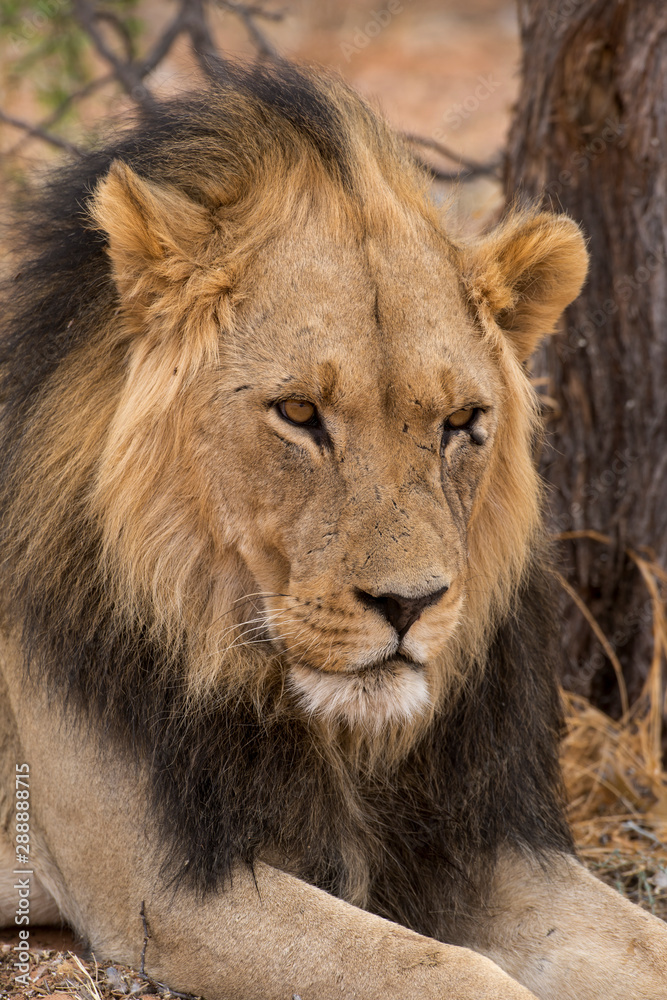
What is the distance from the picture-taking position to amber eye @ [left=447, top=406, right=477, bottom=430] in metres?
2.49

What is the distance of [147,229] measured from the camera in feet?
7.64

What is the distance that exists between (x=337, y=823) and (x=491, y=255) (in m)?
1.44

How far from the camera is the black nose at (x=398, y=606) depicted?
220cm

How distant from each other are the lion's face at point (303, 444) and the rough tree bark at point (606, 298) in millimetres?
1711

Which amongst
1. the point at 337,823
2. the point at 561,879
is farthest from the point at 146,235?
the point at 561,879

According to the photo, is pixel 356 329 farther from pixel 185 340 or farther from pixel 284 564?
pixel 284 564

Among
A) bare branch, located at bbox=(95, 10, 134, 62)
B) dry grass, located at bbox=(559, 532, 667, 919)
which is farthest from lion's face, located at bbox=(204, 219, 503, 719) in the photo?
bare branch, located at bbox=(95, 10, 134, 62)

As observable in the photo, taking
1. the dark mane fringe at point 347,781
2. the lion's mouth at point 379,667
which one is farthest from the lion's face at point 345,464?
the dark mane fringe at point 347,781

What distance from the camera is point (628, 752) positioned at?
13.4 feet

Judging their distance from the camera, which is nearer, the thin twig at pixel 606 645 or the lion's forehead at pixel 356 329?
the lion's forehead at pixel 356 329

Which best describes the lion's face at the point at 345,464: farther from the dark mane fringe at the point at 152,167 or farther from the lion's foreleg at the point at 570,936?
the lion's foreleg at the point at 570,936

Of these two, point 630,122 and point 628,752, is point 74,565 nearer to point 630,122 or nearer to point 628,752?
point 628,752

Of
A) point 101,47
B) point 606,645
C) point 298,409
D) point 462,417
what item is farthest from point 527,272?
point 101,47

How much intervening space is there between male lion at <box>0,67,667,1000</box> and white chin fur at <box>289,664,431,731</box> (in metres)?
0.01
